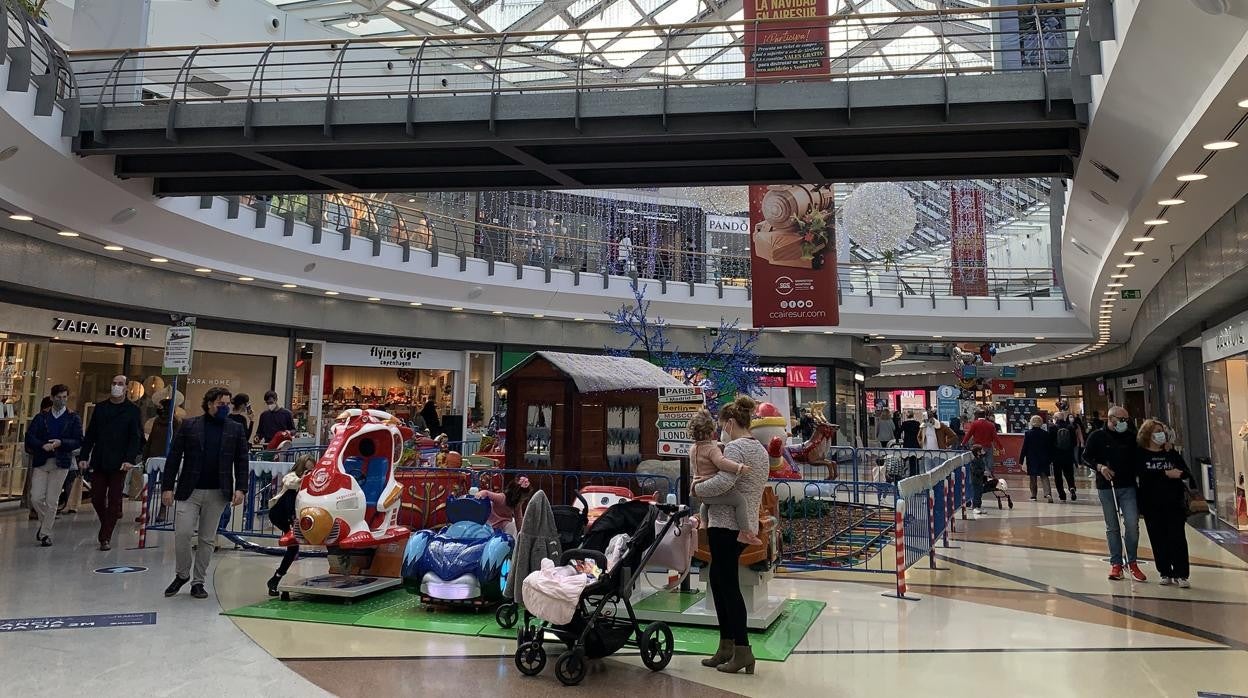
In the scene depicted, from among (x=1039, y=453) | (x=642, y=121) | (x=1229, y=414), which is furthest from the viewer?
(x=1039, y=453)

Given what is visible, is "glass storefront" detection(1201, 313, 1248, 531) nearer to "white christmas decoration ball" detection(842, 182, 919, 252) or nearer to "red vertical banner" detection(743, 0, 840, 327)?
"red vertical banner" detection(743, 0, 840, 327)

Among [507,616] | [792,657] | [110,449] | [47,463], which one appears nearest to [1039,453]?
[792,657]

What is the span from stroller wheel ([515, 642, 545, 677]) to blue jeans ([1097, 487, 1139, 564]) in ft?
20.7

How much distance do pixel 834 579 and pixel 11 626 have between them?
23.6 feet

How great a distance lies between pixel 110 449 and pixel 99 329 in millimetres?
7120

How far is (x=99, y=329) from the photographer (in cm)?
1483

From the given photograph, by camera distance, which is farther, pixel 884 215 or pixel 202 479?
pixel 884 215

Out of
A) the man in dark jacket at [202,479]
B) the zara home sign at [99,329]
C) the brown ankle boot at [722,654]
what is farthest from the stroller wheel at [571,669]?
the zara home sign at [99,329]

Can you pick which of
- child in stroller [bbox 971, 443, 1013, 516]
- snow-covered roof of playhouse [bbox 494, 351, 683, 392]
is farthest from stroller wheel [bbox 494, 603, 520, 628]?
child in stroller [bbox 971, 443, 1013, 516]

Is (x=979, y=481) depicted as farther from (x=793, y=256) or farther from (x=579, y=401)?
(x=579, y=401)

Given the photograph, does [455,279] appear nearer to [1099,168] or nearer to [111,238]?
[111,238]

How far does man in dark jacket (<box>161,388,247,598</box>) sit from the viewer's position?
6823mm

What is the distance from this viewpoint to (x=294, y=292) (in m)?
18.8

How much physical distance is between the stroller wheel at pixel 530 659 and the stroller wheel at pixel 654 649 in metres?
0.65
